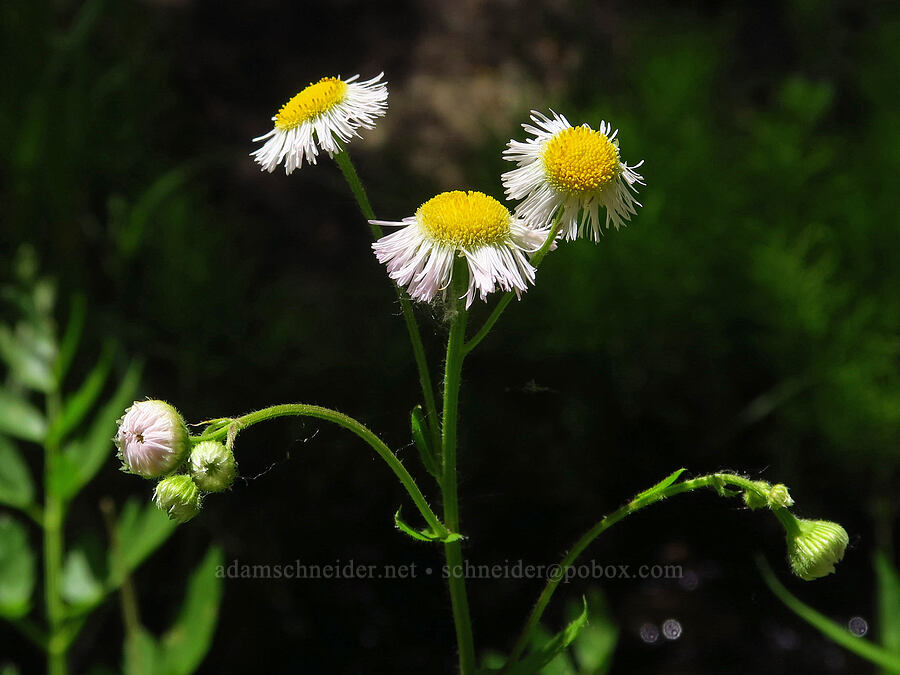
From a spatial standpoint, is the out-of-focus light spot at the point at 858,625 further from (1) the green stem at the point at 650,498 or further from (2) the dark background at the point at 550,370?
(1) the green stem at the point at 650,498

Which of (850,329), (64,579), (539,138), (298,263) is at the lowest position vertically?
(64,579)

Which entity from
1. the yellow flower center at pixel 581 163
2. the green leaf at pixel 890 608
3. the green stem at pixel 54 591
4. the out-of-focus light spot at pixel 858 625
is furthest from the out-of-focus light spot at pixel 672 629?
the yellow flower center at pixel 581 163

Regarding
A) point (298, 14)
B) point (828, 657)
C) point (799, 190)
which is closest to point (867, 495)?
point (828, 657)

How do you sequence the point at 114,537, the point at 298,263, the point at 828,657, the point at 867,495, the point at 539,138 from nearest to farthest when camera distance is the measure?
the point at 539,138
the point at 114,537
the point at 828,657
the point at 867,495
the point at 298,263

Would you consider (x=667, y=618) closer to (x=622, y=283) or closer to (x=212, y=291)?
(x=622, y=283)

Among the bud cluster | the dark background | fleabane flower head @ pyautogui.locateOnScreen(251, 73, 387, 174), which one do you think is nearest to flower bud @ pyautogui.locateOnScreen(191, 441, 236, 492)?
the bud cluster

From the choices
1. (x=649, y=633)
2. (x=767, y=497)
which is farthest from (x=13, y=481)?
(x=649, y=633)

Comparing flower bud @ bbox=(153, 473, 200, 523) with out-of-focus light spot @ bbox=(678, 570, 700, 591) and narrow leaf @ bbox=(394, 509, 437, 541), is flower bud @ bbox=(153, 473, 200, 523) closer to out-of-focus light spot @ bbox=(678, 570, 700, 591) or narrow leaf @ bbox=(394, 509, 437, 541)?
narrow leaf @ bbox=(394, 509, 437, 541)
